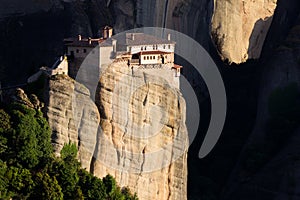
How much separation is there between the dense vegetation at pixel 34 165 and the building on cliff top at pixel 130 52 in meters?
3.37

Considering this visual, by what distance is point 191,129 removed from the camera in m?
47.9

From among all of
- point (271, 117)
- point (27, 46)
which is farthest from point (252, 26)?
point (27, 46)

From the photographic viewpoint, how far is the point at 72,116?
37812mm

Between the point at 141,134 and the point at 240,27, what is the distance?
1290 cm

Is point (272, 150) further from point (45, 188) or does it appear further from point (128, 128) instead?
point (45, 188)

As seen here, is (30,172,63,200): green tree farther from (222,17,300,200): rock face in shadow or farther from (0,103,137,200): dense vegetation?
(222,17,300,200): rock face in shadow

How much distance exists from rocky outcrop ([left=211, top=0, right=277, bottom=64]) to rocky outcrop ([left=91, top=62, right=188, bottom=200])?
359 inches

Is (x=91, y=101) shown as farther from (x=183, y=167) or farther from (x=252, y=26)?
(x=252, y=26)

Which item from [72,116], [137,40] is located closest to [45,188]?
[72,116]

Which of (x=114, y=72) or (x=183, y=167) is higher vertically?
(x=114, y=72)

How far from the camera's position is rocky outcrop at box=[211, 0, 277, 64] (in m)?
49.7

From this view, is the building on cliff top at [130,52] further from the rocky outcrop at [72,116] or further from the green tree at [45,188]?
the green tree at [45,188]

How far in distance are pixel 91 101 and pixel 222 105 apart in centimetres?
1224

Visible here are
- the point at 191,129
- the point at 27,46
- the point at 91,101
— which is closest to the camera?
the point at 91,101
